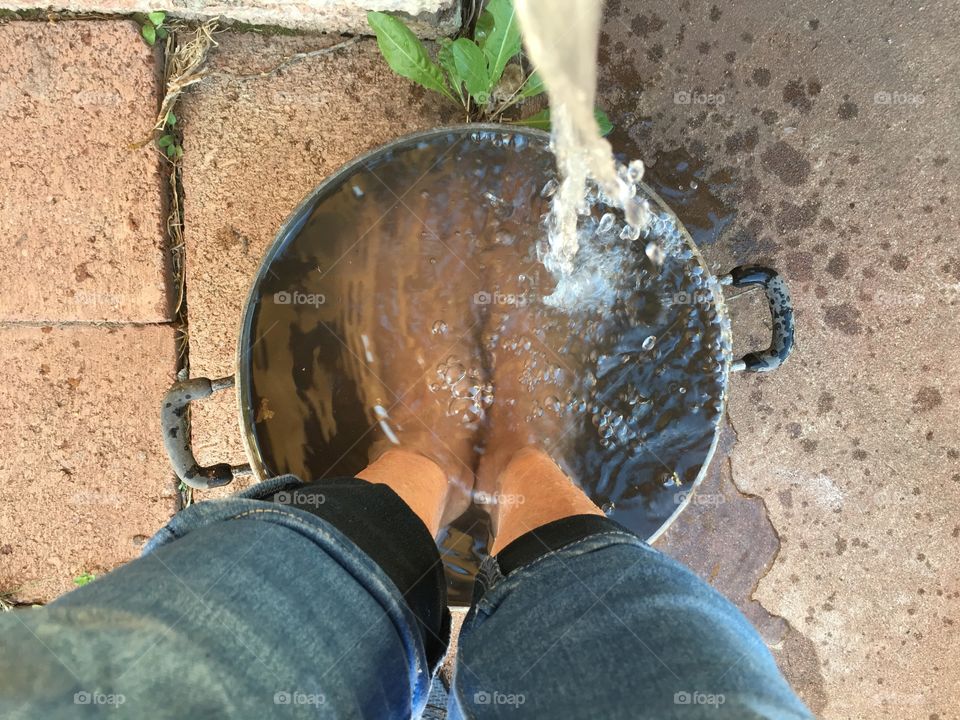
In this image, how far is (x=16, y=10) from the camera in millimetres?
917

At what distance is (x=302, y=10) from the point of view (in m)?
0.87

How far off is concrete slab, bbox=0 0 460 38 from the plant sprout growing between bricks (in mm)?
28

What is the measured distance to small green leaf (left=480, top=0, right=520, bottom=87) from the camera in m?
0.80

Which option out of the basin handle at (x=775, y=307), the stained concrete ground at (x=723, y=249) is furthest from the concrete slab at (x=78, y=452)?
the basin handle at (x=775, y=307)

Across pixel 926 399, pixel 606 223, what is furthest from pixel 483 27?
pixel 926 399

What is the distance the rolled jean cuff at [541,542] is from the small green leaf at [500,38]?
1.91 feet

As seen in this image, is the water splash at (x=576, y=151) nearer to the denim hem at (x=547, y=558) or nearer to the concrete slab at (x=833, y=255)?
the concrete slab at (x=833, y=255)

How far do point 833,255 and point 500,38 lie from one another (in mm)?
572

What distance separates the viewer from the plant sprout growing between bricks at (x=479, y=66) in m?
0.81

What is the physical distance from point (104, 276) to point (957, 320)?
1.27 m

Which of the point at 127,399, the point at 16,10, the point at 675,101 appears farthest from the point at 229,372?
the point at 675,101

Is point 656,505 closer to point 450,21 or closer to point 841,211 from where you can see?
point 841,211

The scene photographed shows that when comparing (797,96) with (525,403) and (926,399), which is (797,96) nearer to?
(926,399)

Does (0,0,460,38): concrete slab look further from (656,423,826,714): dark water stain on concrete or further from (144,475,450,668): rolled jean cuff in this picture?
(656,423,826,714): dark water stain on concrete
